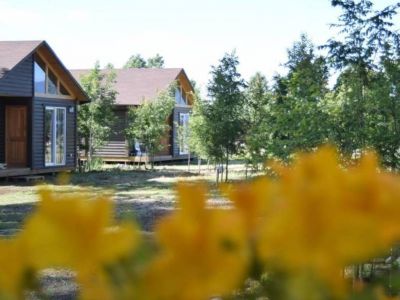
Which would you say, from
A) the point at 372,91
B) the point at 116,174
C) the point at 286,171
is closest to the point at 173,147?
the point at 116,174

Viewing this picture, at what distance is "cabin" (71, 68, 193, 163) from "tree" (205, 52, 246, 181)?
Result: 286 inches

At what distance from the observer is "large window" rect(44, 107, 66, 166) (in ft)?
69.0

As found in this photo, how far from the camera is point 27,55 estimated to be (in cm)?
1956

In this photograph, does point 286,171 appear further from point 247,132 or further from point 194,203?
point 247,132

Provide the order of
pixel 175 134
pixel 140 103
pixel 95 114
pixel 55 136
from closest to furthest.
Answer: pixel 55 136
pixel 95 114
pixel 140 103
pixel 175 134

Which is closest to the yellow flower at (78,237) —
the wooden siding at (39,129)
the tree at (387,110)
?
the tree at (387,110)

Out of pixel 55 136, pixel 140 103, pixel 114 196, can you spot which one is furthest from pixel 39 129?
pixel 114 196

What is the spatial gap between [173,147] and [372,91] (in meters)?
24.6

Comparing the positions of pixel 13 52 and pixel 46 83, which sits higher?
pixel 13 52

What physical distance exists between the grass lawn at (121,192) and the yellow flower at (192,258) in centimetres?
733

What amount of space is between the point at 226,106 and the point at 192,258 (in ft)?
62.2

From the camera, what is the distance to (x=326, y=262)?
47 cm

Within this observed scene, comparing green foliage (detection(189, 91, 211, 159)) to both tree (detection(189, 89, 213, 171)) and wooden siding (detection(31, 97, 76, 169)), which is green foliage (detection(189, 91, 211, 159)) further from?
wooden siding (detection(31, 97, 76, 169))

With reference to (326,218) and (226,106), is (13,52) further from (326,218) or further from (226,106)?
(326,218)
